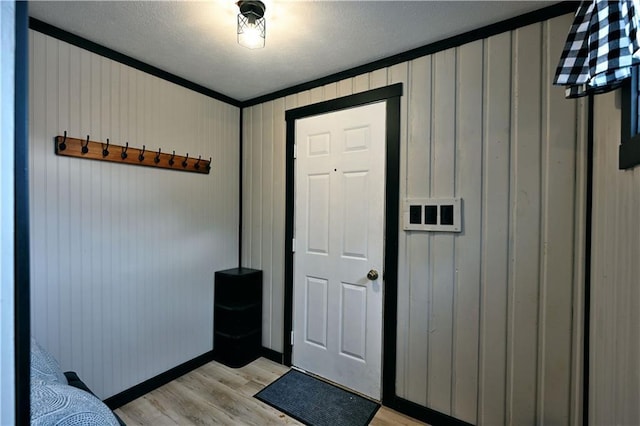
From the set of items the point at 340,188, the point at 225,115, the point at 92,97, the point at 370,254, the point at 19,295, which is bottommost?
the point at 370,254

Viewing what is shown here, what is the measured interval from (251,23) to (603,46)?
152cm

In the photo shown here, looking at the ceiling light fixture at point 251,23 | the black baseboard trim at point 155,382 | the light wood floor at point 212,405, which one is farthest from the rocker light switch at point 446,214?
the black baseboard trim at point 155,382

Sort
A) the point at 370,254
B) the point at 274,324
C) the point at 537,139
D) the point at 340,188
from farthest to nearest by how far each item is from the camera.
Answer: the point at 274,324
the point at 340,188
the point at 370,254
the point at 537,139

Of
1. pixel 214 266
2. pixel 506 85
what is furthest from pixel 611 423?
pixel 214 266

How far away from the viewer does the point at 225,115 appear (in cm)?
286

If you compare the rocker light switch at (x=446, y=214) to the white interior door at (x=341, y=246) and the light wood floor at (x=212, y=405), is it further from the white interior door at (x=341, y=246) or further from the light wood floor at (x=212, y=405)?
the light wood floor at (x=212, y=405)

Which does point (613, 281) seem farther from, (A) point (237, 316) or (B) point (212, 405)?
(A) point (237, 316)

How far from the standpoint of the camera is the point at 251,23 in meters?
1.59

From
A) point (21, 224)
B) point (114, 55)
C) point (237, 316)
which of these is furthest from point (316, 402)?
point (114, 55)

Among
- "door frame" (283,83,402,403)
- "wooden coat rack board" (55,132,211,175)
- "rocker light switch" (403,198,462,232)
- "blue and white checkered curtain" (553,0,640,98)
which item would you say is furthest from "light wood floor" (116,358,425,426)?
"blue and white checkered curtain" (553,0,640,98)

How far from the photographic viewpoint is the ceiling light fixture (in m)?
1.54

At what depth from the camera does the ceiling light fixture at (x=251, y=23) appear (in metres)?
1.54

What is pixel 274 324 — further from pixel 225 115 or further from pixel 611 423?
pixel 611 423

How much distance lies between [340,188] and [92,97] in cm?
180
